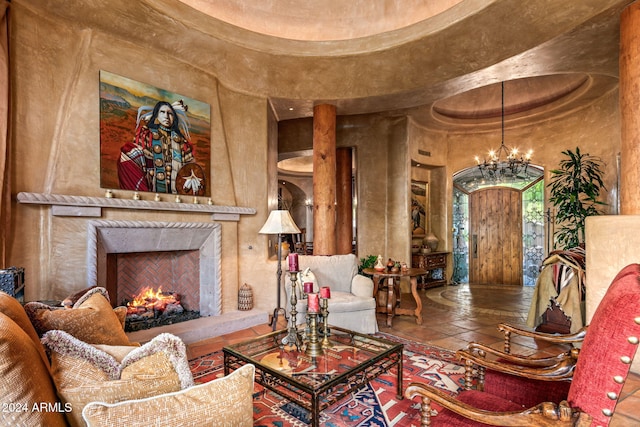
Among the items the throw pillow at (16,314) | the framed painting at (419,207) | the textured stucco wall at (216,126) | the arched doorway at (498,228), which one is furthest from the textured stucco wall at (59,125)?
the arched doorway at (498,228)

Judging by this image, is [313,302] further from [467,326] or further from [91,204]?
[467,326]

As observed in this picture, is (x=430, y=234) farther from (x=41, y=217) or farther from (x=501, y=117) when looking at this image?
(x=41, y=217)

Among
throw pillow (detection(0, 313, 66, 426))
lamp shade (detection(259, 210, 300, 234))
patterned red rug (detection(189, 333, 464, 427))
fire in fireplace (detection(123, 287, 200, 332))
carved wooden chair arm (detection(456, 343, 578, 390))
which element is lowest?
patterned red rug (detection(189, 333, 464, 427))

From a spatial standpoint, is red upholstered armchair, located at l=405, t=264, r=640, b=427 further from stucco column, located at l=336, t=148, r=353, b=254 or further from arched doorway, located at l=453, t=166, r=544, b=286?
arched doorway, located at l=453, t=166, r=544, b=286

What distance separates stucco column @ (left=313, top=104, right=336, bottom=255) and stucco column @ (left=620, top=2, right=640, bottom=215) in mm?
3344

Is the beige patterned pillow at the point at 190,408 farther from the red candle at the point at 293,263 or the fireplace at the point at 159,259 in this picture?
the fireplace at the point at 159,259

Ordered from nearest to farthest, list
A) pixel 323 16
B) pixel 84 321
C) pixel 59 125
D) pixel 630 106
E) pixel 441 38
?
pixel 84 321
pixel 630 106
pixel 59 125
pixel 441 38
pixel 323 16

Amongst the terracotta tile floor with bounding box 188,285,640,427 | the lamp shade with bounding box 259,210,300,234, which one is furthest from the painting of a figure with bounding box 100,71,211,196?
the terracotta tile floor with bounding box 188,285,640,427

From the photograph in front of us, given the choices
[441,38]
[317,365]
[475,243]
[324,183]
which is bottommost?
[317,365]

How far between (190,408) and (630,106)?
404 centimetres

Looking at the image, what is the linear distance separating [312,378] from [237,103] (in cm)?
384

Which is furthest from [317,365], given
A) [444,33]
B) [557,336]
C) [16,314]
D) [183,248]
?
[444,33]

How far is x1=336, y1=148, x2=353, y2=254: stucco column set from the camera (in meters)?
7.27

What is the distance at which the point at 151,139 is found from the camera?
145 inches
